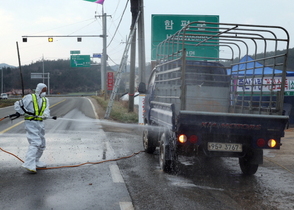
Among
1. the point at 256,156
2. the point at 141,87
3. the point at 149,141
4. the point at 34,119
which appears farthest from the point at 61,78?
the point at 256,156

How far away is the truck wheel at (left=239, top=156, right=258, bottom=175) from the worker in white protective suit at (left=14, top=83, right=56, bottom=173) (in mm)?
3702

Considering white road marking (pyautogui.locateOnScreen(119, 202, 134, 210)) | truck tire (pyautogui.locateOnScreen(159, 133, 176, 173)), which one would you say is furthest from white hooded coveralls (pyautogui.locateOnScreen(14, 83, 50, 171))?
white road marking (pyautogui.locateOnScreen(119, 202, 134, 210))

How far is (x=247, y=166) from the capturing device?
259 inches

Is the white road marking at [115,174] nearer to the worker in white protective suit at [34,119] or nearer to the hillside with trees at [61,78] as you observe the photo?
the worker in white protective suit at [34,119]

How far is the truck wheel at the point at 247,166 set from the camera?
6.49 meters

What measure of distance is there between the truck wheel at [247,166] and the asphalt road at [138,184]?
12 centimetres

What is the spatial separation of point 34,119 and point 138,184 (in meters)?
2.29

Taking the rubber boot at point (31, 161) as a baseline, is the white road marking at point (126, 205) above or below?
below

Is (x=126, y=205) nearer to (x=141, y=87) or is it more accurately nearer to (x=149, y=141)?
(x=149, y=141)

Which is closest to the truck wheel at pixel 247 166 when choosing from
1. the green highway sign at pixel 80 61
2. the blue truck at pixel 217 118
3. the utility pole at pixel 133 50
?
the blue truck at pixel 217 118

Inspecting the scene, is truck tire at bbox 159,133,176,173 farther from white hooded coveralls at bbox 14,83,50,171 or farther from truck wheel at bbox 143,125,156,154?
white hooded coveralls at bbox 14,83,50,171

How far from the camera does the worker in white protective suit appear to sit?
6328 millimetres

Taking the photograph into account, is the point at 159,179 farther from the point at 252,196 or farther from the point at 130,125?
the point at 130,125

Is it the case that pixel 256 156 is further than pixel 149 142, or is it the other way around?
pixel 149 142
